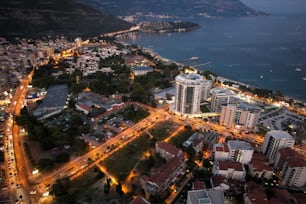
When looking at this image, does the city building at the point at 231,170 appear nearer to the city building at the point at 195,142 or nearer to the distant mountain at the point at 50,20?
the city building at the point at 195,142

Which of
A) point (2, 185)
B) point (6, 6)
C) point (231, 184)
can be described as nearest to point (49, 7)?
point (6, 6)

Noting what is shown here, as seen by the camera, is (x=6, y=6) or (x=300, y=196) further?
(x=6, y=6)

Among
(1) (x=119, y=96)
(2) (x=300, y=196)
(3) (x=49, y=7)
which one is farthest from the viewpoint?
(3) (x=49, y=7)

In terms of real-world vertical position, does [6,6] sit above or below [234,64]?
above

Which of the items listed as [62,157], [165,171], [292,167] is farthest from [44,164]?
[292,167]

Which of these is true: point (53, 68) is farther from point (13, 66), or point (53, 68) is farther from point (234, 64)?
point (234, 64)

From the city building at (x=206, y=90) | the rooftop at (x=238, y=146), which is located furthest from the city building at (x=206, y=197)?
the city building at (x=206, y=90)
